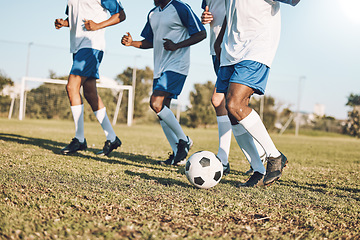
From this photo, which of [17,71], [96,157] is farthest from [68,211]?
[17,71]

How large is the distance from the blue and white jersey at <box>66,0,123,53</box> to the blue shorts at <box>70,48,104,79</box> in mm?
75

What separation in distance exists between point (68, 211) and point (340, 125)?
31.1 metres

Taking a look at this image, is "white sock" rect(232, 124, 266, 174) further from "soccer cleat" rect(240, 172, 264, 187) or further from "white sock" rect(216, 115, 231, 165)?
"white sock" rect(216, 115, 231, 165)

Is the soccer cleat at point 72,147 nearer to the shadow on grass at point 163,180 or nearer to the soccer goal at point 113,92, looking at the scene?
the shadow on grass at point 163,180

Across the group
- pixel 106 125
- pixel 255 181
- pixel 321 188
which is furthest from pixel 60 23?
pixel 321 188

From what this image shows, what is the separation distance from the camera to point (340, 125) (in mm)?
29203

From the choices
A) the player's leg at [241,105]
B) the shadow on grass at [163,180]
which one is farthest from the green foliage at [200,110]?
the player's leg at [241,105]

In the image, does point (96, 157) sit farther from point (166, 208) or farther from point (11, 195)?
point (166, 208)

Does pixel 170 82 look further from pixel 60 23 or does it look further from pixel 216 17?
pixel 60 23

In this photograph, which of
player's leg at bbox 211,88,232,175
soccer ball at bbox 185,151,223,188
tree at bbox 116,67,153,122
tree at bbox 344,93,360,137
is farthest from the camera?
tree at bbox 344,93,360,137

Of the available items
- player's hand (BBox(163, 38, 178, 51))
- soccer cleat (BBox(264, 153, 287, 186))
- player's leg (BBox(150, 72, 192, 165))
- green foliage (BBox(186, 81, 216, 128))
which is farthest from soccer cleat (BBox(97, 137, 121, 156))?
green foliage (BBox(186, 81, 216, 128))

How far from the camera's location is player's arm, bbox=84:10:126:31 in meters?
4.24

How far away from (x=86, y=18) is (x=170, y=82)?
1492 millimetres

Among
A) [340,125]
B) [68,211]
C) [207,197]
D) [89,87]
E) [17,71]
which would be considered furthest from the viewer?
[340,125]
